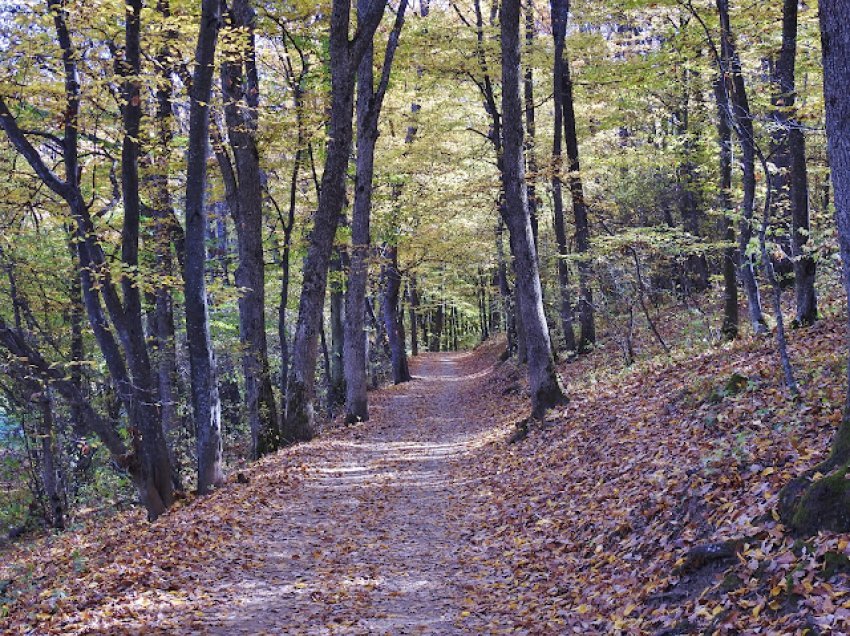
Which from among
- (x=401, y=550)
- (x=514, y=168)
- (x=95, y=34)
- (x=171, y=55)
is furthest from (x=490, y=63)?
(x=401, y=550)

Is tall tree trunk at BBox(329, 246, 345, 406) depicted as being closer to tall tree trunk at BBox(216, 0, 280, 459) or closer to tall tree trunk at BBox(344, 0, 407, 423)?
tall tree trunk at BBox(344, 0, 407, 423)

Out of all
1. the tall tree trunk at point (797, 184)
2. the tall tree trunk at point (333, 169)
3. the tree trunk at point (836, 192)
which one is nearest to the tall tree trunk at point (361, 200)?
the tall tree trunk at point (333, 169)

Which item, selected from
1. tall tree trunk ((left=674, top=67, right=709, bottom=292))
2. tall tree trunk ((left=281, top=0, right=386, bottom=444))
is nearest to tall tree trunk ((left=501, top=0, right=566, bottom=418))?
tall tree trunk ((left=281, top=0, right=386, bottom=444))

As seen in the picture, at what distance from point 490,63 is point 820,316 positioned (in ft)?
36.6

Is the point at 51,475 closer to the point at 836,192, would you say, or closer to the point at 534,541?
the point at 534,541

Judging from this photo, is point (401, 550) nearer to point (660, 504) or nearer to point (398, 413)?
point (660, 504)

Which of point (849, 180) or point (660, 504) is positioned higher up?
point (849, 180)

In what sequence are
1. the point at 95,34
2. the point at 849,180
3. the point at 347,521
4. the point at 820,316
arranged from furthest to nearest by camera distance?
the point at 820,316 → the point at 95,34 → the point at 347,521 → the point at 849,180

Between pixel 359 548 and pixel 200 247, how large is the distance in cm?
515

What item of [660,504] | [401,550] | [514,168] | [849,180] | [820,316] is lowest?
[401,550]

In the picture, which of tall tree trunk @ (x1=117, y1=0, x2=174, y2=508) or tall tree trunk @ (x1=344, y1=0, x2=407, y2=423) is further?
tall tree trunk @ (x1=344, y1=0, x2=407, y2=423)

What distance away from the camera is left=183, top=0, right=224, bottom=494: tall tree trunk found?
32.2 ft

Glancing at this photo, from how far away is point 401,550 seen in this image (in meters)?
8.08

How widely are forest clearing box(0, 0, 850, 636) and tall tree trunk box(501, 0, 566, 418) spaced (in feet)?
0.22
